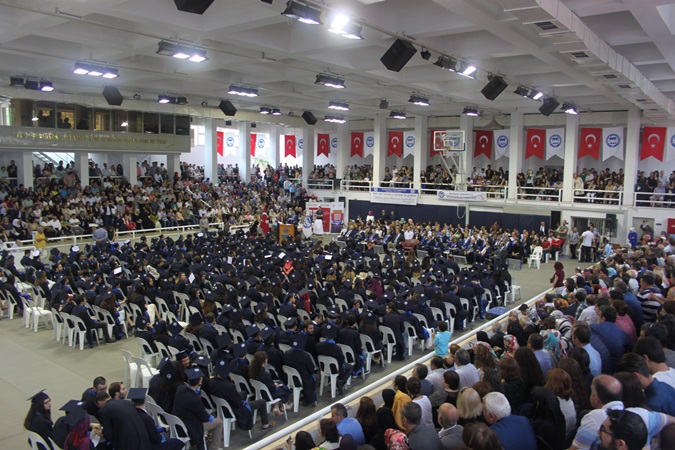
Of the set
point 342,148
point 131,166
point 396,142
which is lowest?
point 131,166

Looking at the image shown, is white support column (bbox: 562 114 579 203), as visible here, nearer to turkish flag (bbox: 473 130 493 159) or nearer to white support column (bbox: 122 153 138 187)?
turkish flag (bbox: 473 130 493 159)

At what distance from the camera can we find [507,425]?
401 centimetres

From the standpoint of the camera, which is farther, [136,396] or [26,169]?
[26,169]

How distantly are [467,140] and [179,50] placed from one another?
17728mm

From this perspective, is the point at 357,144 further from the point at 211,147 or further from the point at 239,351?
the point at 239,351

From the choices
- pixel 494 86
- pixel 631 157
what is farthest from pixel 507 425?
pixel 631 157

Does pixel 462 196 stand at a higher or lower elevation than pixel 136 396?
higher

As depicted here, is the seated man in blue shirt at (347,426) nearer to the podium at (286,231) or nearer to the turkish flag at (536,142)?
the podium at (286,231)

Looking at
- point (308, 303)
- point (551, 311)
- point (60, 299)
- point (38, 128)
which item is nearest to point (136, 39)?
point (60, 299)

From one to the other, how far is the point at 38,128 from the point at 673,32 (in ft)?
72.2

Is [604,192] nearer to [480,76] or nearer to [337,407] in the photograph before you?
[480,76]

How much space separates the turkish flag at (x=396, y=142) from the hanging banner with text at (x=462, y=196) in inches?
178

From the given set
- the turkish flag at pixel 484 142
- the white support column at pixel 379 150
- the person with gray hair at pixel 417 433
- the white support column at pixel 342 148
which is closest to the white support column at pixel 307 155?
the white support column at pixel 342 148

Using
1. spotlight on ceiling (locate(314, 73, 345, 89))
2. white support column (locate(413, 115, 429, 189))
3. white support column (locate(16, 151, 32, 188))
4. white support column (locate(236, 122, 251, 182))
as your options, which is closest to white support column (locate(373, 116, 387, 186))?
white support column (locate(413, 115, 429, 189))
